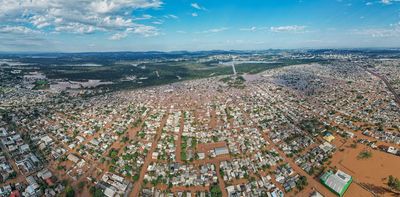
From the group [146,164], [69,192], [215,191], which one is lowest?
[215,191]

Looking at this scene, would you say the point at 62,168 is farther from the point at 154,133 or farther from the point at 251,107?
the point at 251,107

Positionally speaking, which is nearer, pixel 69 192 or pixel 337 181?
pixel 69 192

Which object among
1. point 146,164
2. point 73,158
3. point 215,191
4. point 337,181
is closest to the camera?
point 215,191

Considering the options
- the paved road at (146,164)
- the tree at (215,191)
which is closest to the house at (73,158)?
the paved road at (146,164)

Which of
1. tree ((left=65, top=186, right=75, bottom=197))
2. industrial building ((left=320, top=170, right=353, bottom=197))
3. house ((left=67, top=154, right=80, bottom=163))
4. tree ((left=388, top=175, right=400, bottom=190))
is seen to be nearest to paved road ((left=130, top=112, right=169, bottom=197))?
tree ((left=65, top=186, right=75, bottom=197))

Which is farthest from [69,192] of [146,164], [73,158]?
[146,164]

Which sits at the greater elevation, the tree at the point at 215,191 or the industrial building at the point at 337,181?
the industrial building at the point at 337,181

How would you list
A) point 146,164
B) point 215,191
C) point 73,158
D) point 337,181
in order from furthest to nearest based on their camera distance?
point 73,158, point 146,164, point 337,181, point 215,191

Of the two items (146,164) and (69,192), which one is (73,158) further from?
(146,164)

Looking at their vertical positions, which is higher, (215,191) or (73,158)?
(73,158)

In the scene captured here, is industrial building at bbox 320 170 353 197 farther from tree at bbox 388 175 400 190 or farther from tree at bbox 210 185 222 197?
tree at bbox 210 185 222 197

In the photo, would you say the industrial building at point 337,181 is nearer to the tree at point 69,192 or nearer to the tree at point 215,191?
the tree at point 215,191
